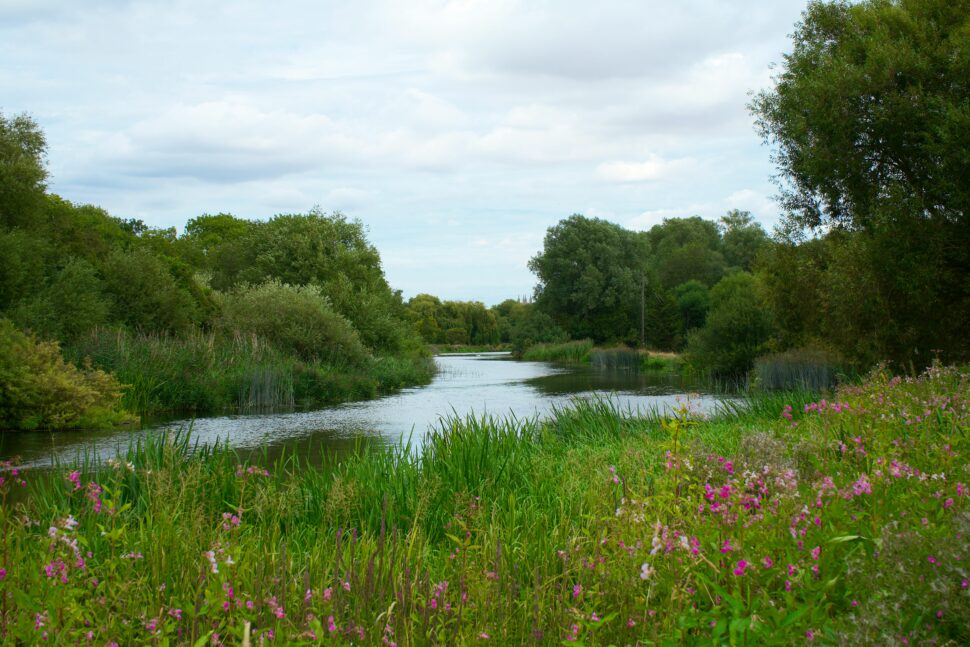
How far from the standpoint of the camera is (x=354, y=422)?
17750 mm

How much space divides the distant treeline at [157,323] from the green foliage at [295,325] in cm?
5

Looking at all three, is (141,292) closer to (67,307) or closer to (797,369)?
(67,307)

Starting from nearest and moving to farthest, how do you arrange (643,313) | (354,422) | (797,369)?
(354,422) → (797,369) → (643,313)

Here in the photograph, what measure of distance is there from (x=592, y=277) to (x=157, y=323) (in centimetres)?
4141

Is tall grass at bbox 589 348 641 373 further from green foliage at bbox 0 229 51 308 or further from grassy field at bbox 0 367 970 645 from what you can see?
grassy field at bbox 0 367 970 645

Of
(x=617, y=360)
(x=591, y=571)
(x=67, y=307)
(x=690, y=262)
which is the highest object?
(x=690, y=262)

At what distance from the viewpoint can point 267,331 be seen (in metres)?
27.8

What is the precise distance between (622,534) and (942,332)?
1495 centimetres

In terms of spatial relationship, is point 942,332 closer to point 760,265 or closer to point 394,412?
point 760,265

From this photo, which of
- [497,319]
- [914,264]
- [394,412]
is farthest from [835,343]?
[497,319]

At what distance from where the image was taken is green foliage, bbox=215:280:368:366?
91.0 feet

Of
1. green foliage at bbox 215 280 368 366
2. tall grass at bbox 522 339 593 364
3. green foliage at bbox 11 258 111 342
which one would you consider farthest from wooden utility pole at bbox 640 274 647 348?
green foliage at bbox 11 258 111 342

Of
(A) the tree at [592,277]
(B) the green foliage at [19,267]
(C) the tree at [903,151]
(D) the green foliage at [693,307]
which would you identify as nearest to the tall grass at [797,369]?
(C) the tree at [903,151]

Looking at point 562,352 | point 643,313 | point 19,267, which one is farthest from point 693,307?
point 19,267
